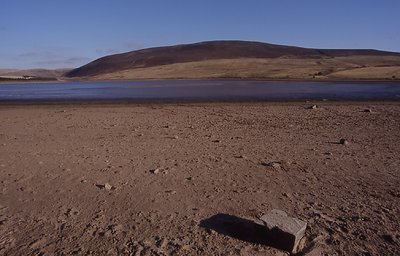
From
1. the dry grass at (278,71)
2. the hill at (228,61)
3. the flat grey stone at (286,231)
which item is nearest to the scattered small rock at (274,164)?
the flat grey stone at (286,231)

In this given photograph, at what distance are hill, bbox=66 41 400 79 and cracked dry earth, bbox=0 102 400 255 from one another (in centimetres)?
5261

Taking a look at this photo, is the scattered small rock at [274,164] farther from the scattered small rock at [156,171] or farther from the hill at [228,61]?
the hill at [228,61]

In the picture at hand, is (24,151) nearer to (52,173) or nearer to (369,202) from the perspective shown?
(52,173)

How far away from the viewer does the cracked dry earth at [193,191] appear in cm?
392

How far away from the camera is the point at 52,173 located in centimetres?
626

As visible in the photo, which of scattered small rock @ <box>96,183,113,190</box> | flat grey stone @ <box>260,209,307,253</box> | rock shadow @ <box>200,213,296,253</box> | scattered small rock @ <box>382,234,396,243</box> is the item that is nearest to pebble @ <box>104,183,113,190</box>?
scattered small rock @ <box>96,183,113,190</box>

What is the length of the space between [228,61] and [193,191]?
279 ft

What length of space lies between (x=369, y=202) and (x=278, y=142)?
12.7ft

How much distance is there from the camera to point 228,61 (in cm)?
8850

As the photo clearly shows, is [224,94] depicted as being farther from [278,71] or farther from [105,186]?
[278,71]

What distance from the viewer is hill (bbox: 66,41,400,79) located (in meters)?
72.9

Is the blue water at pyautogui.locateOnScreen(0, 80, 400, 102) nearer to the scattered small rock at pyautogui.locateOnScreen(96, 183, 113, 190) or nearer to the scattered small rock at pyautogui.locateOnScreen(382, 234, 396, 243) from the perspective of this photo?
the scattered small rock at pyautogui.locateOnScreen(96, 183, 113, 190)

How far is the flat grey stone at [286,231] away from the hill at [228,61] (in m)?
56.8

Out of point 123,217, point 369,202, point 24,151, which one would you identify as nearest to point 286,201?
point 369,202
